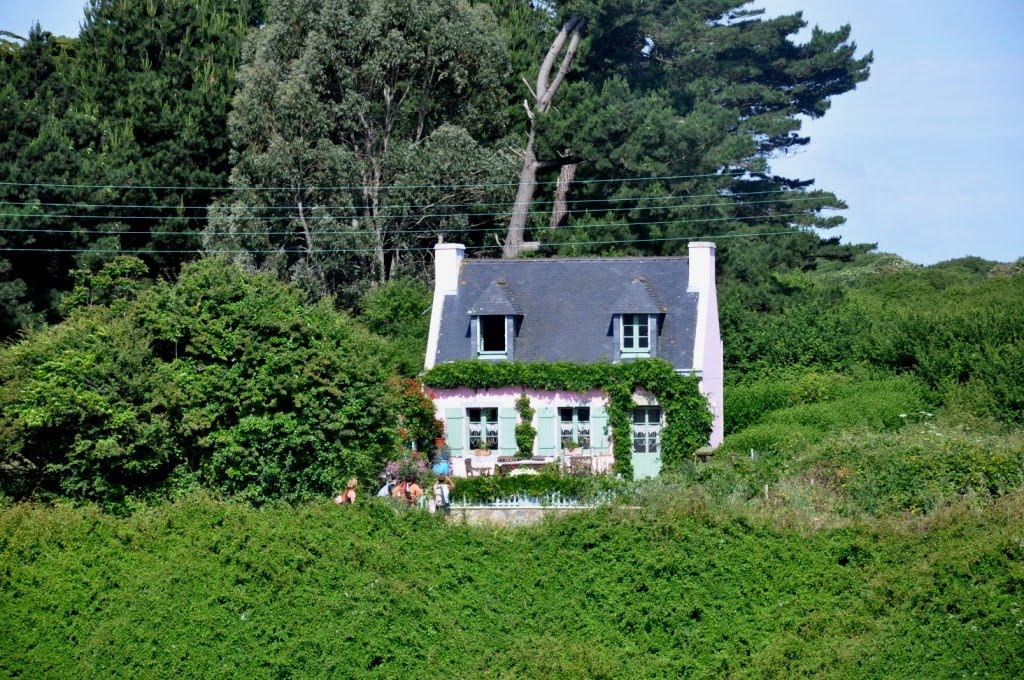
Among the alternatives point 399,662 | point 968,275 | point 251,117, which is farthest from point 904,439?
point 968,275

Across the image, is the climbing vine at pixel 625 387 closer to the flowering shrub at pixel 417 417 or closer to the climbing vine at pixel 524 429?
the climbing vine at pixel 524 429

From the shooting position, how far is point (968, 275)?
176 ft

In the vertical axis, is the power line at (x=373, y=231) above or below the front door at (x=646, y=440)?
above

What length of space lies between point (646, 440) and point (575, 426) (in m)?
1.70

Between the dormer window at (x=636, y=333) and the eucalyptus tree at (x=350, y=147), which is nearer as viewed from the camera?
the dormer window at (x=636, y=333)

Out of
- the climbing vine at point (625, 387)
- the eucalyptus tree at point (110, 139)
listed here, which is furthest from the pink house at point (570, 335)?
the eucalyptus tree at point (110, 139)

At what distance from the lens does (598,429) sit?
31312mm

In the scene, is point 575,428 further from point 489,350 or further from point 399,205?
point 399,205

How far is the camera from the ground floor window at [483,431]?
104ft

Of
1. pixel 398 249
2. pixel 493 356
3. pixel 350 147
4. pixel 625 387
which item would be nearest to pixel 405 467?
pixel 625 387

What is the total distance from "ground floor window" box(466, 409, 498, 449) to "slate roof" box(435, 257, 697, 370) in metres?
1.64

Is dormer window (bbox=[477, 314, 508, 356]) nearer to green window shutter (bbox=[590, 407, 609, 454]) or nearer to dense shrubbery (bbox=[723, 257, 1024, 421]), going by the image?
green window shutter (bbox=[590, 407, 609, 454])

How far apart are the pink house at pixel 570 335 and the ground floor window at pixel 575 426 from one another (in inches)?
0.9

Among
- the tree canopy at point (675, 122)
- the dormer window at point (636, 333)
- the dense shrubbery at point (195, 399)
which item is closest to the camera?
the dense shrubbery at point (195, 399)
